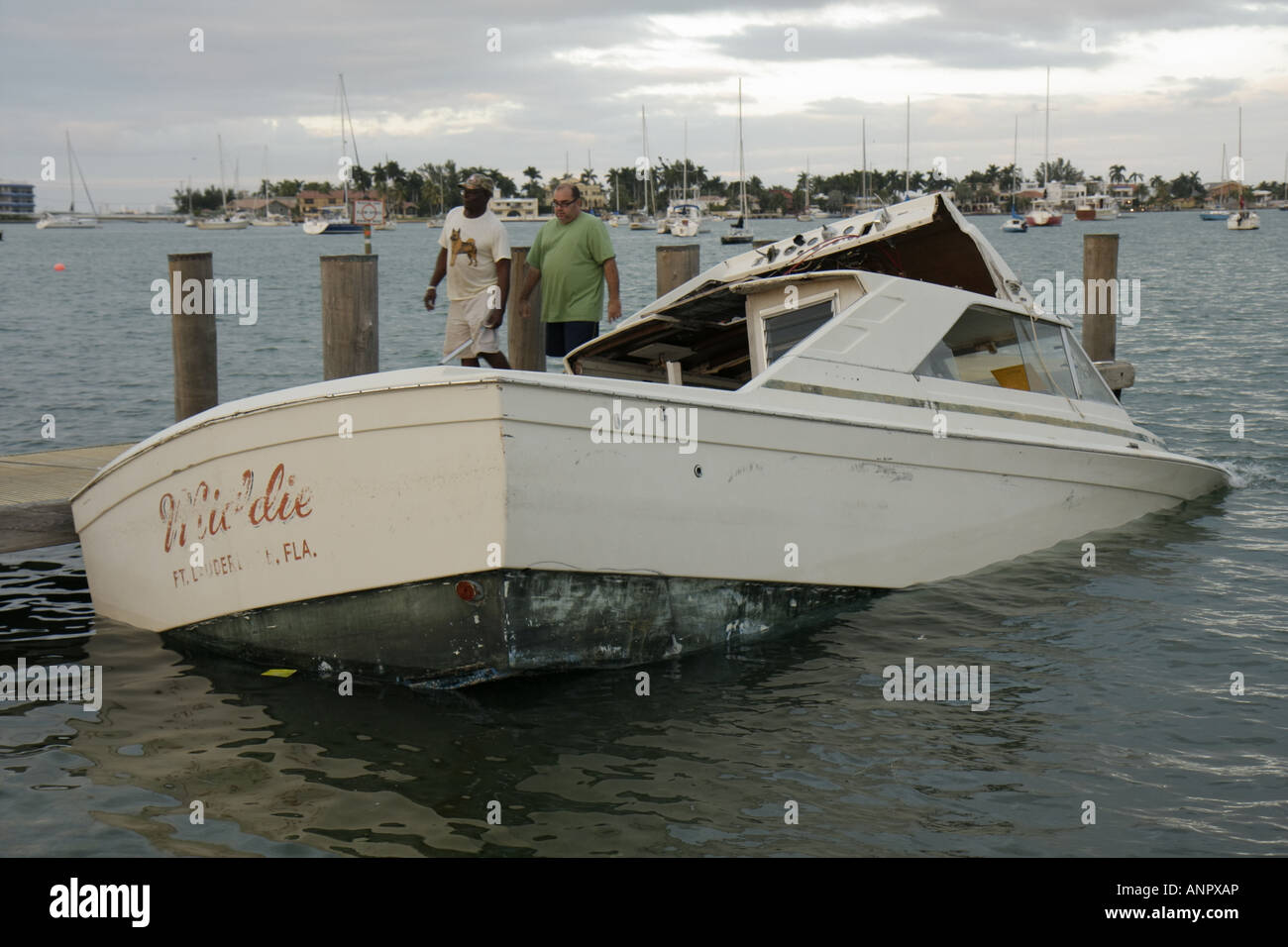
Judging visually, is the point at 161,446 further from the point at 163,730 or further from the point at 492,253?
the point at 492,253

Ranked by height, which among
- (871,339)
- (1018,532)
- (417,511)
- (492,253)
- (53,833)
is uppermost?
(492,253)

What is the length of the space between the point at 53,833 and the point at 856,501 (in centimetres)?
407

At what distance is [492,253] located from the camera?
9.04 m

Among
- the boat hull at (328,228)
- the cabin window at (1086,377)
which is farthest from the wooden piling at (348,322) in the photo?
the boat hull at (328,228)

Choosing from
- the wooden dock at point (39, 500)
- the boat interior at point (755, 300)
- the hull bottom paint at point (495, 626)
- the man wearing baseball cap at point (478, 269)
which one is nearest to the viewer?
the hull bottom paint at point (495, 626)

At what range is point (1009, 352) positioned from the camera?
326 inches

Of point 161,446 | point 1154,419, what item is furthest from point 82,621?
point 1154,419

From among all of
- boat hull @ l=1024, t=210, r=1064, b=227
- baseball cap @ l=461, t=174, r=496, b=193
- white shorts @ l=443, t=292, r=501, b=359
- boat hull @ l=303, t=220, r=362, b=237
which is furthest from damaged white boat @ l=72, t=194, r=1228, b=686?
boat hull @ l=1024, t=210, r=1064, b=227
